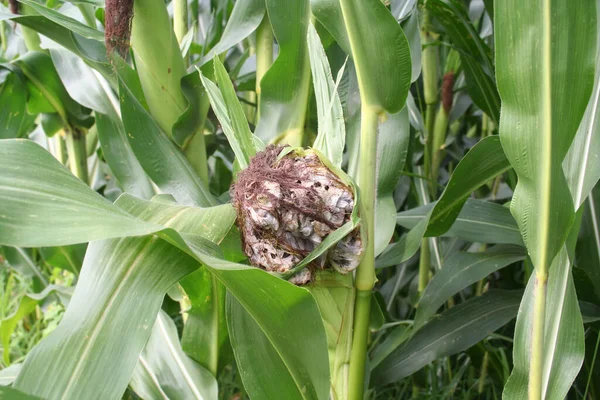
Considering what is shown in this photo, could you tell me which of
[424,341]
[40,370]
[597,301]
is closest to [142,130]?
[40,370]

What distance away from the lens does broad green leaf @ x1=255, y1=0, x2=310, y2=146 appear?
2.98 feet

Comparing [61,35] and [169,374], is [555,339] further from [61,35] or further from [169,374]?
[61,35]

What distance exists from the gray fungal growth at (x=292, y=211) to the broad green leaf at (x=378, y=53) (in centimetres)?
12

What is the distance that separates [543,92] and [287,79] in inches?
17.4

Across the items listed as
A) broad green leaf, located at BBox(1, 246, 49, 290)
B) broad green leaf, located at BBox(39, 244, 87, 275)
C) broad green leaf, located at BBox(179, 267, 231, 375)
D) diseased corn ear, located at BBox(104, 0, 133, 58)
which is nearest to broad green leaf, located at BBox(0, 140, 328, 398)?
broad green leaf, located at BBox(179, 267, 231, 375)

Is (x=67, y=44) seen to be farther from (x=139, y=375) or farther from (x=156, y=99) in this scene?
(x=139, y=375)

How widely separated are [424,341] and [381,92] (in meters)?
0.59

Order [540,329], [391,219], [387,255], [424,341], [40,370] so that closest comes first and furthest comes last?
[40,370] < [540,329] < [391,219] < [387,255] < [424,341]

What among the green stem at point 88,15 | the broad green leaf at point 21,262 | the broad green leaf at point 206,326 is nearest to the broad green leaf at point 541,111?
the broad green leaf at point 206,326

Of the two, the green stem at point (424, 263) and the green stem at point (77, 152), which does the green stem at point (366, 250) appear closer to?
the green stem at point (424, 263)

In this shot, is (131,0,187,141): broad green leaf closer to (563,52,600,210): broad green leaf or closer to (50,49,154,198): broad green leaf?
(50,49,154,198): broad green leaf

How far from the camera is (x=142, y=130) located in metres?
0.97

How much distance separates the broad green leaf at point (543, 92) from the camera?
574 mm

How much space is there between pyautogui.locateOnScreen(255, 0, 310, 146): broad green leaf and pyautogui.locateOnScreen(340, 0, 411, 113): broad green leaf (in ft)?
0.73
